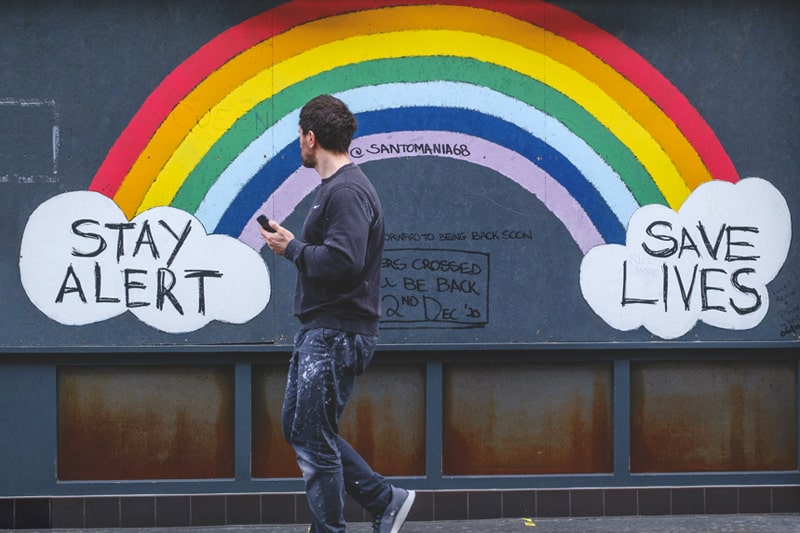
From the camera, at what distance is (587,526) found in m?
6.18

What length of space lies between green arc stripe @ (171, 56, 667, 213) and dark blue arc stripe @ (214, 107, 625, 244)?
0.55 ft

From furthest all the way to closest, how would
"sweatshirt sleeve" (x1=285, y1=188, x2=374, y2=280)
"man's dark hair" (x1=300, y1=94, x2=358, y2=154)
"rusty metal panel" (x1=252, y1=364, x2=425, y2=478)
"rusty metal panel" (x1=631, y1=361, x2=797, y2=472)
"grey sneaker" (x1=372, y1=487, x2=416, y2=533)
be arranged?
"rusty metal panel" (x1=631, y1=361, x2=797, y2=472), "rusty metal panel" (x1=252, y1=364, x2=425, y2=478), "grey sneaker" (x1=372, y1=487, x2=416, y2=533), "man's dark hair" (x1=300, y1=94, x2=358, y2=154), "sweatshirt sleeve" (x1=285, y1=188, x2=374, y2=280)

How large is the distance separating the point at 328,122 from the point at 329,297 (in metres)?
0.78

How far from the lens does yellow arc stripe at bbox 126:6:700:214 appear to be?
6230mm

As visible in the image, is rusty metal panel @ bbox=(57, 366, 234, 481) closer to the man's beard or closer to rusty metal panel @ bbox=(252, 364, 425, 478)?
rusty metal panel @ bbox=(252, 364, 425, 478)

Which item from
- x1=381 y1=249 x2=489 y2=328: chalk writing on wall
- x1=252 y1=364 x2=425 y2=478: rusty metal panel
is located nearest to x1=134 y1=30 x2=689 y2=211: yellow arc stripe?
x1=381 y1=249 x2=489 y2=328: chalk writing on wall

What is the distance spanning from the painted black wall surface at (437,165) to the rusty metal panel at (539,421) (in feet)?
0.77

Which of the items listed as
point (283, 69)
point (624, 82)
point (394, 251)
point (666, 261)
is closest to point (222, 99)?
point (283, 69)

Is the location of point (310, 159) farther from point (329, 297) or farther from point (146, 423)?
point (146, 423)

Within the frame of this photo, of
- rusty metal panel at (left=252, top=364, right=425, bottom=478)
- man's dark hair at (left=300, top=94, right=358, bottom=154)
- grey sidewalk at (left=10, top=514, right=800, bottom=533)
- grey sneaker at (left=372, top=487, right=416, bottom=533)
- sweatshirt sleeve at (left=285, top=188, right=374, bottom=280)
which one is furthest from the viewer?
rusty metal panel at (left=252, top=364, right=425, bottom=478)

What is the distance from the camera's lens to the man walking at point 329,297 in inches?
190

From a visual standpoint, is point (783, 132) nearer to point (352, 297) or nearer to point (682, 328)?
point (682, 328)

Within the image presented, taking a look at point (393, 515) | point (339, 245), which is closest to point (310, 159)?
point (339, 245)

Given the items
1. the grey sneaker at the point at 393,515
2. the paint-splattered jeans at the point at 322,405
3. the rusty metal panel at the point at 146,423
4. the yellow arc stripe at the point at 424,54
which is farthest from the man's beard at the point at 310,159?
the rusty metal panel at the point at 146,423
